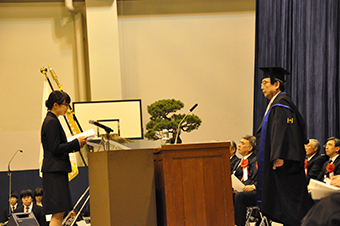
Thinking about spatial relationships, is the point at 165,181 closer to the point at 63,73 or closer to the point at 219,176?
the point at 219,176

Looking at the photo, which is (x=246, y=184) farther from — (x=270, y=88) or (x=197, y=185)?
(x=197, y=185)

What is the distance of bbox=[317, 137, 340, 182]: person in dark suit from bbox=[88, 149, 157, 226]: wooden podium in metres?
2.79

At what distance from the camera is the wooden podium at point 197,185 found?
2291mm

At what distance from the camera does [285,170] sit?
9.79 ft

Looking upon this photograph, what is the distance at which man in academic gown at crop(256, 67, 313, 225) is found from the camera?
294cm

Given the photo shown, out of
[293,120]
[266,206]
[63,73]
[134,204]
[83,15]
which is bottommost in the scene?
[266,206]

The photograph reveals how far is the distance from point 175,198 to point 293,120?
127 cm

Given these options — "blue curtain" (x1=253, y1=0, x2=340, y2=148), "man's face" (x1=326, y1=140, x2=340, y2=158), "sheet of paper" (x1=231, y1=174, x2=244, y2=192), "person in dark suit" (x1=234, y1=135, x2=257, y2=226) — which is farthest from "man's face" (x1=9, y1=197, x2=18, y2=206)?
"man's face" (x1=326, y1=140, x2=340, y2=158)

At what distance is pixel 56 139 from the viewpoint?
3.00 metres

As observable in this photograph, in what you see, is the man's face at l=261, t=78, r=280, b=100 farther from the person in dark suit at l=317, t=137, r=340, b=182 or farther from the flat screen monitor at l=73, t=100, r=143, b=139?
the flat screen monitor at l=73, t=100, r=143, b=139

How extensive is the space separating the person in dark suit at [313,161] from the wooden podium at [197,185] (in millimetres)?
2531

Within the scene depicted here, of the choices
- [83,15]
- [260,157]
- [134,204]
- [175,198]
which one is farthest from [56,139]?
[83,15]

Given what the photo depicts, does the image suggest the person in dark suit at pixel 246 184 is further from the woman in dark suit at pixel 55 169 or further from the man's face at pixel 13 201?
the man's face at pixel 13 201

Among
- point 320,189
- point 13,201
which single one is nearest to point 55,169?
point 320,189
